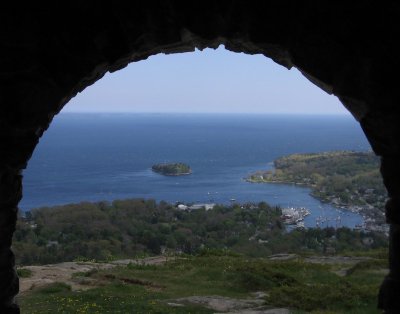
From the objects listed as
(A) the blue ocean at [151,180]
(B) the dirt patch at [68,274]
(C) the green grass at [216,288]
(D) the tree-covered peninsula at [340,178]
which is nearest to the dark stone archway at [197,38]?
(C) the green grass at [216,288]

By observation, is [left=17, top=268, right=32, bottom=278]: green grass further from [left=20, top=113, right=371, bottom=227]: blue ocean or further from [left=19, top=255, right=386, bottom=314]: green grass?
[left=20, top=113, right=371, bottom=227]: blue ocean

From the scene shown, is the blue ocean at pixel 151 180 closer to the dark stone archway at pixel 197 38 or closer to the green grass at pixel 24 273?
the green grass at pixel 24 273

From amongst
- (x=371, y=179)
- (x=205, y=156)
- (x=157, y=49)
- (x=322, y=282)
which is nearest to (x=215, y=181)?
(x=371, y=179)

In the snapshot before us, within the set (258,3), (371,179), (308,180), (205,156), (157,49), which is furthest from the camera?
(205,156)

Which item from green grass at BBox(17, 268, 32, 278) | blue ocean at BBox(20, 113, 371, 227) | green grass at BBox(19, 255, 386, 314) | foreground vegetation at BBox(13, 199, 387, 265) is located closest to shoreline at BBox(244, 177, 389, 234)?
blue ocean at BBox(20, 113, 371, 227)

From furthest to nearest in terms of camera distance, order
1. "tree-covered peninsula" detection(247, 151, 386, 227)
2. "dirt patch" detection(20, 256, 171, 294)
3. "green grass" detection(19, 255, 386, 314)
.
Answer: "tree-covered peninsula" detection(247, 151, 386, 227) → "dirt patch" detection(20, 256, 171, 294) → "green grass" detection(19, 255, 386, 314)

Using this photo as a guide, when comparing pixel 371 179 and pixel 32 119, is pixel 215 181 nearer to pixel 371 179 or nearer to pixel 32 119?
pixel 371 179
